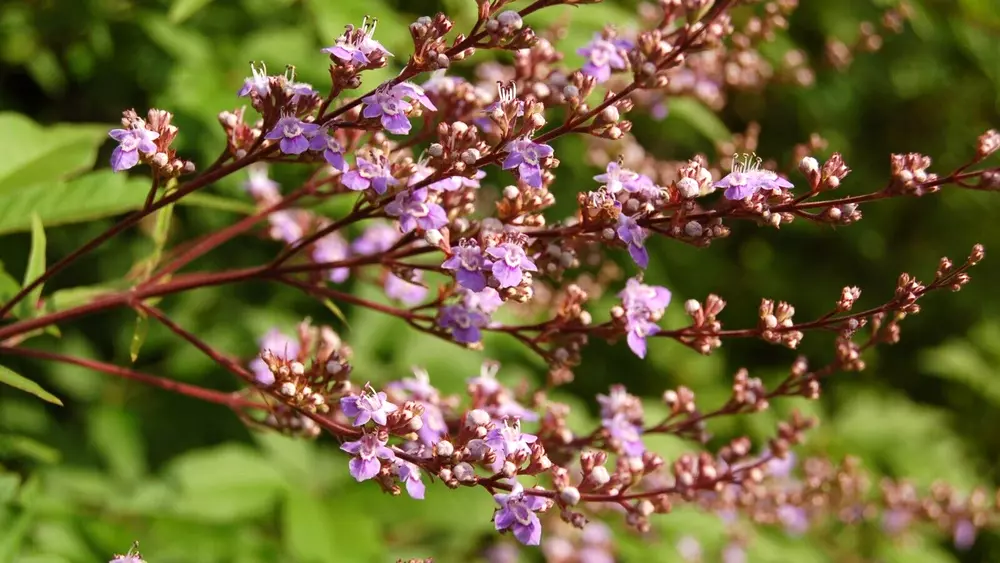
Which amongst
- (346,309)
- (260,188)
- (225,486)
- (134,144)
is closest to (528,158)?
(134,144)

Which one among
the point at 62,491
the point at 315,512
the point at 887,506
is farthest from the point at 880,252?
the point at 62,491

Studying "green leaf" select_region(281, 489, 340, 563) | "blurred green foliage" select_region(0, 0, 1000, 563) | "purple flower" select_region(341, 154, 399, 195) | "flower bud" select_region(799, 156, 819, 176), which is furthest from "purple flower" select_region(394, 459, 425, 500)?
"green leaf" select_region(281, 489, 340, 563)

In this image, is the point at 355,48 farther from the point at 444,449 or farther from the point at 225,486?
the point at 225,486

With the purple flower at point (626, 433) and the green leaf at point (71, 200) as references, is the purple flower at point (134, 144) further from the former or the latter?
the purple flower at point (626, 433)

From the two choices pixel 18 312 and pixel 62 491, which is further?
pixel 62 491

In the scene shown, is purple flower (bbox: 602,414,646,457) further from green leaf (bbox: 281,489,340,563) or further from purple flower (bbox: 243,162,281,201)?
green leaf (bbox: 281,489,340,563)

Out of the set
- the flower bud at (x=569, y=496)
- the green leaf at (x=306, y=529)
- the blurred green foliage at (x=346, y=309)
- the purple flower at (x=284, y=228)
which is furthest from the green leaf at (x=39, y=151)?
the flower bud at (x=569, y=496)

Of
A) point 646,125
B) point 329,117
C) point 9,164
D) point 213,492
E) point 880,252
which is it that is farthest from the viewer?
point 880,252

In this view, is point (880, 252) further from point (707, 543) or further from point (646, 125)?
point (707, 543)
